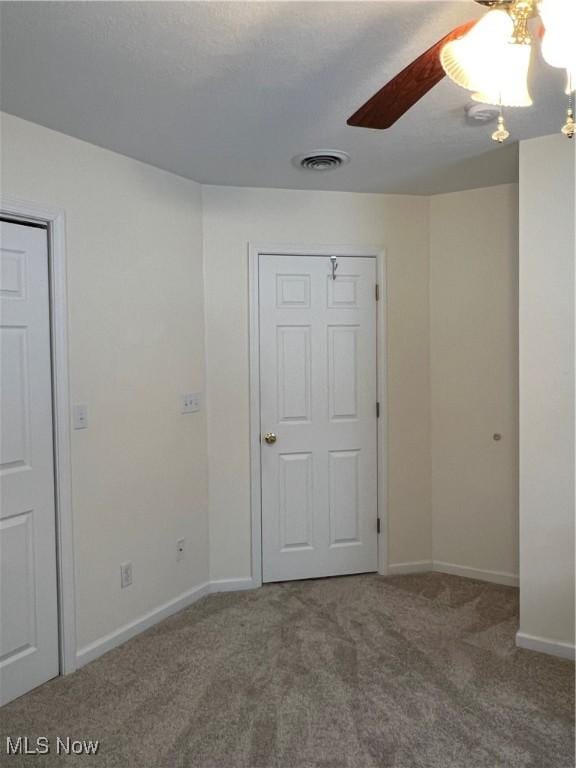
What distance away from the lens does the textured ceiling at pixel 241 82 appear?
5.24 feet

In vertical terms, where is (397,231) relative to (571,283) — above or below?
above

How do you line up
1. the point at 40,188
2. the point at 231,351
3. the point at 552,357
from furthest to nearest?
1. the point at 231,351
2. the point at 552,357
3. the point at 40,188

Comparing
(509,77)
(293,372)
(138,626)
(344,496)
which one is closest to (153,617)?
(138,626)

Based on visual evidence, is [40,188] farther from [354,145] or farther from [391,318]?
[391,318]

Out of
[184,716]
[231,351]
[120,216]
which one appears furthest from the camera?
[231,351]

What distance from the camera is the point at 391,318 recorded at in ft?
11.5

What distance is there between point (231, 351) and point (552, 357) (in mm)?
1723

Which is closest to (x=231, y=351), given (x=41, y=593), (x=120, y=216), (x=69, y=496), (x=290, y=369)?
(x=290, y=369)

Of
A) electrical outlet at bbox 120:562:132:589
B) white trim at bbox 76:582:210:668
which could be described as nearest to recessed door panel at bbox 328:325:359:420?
white trim at bbox 76:582:210:668

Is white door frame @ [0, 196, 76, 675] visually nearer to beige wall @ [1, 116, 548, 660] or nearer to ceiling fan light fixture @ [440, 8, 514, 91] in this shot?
beige wall @ [1, 116, 548, 660]

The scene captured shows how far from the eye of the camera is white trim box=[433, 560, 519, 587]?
132 inches

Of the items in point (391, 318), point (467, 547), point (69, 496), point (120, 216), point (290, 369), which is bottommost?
point (467, 547)

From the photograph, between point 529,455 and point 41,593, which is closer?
point 41,593

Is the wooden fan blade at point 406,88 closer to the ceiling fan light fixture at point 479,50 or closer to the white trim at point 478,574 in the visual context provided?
the ceiling fan light fixture at point 479,50
